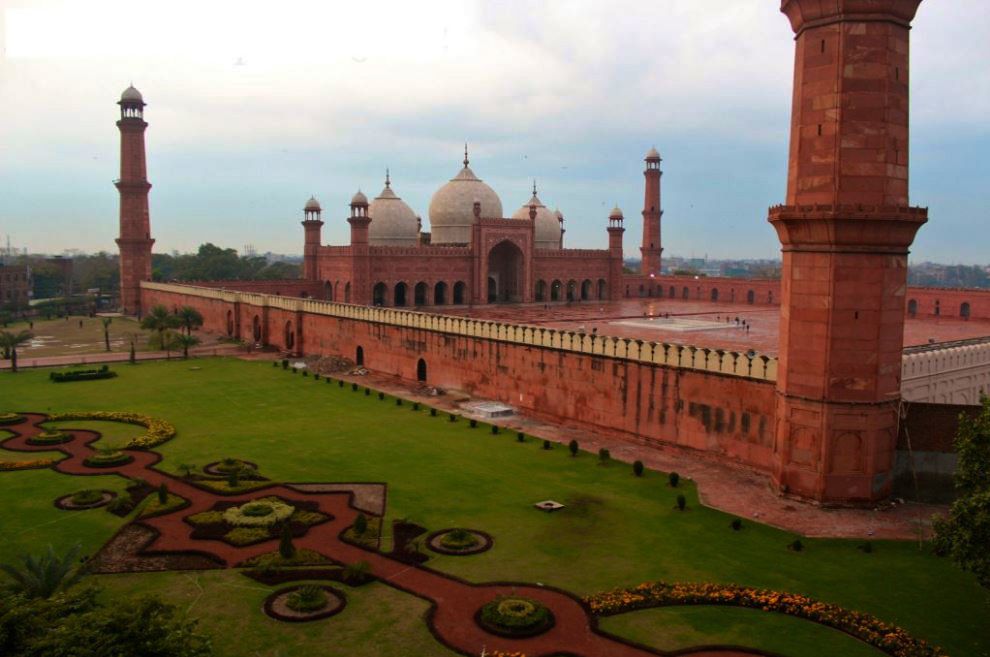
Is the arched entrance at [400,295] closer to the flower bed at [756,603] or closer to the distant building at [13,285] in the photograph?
the flower bed at [756,603]

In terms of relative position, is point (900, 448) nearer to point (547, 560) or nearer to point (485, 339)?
point (547, 560)

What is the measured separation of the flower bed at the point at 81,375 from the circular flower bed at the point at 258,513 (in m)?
16.0

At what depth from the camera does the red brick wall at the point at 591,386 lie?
1622 centimetres

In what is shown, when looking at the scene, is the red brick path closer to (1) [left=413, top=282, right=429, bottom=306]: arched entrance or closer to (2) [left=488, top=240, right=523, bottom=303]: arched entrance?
(1) [left=413, top=282, right=429, bottom=306]: arched entrance

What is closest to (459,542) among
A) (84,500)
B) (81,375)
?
(84,500)

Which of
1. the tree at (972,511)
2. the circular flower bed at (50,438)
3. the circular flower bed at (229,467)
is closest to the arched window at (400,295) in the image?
the circular flower bed at (50,438)

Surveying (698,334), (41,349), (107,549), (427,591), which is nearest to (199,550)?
(107,549)

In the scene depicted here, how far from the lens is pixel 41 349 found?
34.6 metres

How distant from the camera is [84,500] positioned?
13664mm

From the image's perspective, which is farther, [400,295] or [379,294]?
[400,295]

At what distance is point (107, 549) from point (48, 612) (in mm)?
5067

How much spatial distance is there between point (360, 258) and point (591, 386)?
22937 mm

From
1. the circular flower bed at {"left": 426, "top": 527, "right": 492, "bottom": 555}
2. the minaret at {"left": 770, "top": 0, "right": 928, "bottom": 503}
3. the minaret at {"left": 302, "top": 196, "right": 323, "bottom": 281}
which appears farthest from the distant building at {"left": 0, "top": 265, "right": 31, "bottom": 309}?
the minaret at {"left": 770, "top": 0, "right": 928, "bottom": 503}

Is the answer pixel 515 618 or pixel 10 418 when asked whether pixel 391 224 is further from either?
pixel 515 618
